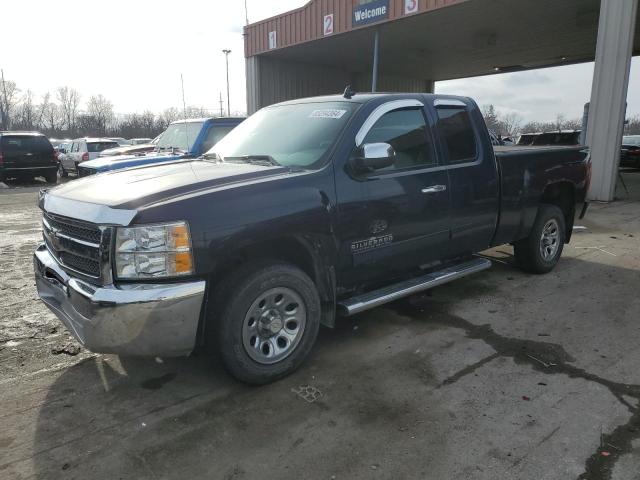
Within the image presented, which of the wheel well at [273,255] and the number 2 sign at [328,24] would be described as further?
the number 2 sign at [328,24]

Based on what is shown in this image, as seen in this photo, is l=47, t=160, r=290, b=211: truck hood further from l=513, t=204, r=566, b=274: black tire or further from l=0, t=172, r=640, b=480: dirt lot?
l=513, t=204, r=566, b=274: black tire

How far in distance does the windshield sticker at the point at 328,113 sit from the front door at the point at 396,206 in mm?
249

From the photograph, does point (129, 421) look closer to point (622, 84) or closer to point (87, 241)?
point (87, 241)

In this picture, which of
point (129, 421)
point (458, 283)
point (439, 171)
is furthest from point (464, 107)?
point (129, 421)

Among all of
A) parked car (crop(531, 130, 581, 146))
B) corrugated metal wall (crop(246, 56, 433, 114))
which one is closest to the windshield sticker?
parked car (crop(531, 130, 581, 146))

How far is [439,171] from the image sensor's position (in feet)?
14.4

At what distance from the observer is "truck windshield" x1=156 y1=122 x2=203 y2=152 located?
9.29 metres

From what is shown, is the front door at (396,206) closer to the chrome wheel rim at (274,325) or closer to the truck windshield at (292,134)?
the truck windshield at (292,134)

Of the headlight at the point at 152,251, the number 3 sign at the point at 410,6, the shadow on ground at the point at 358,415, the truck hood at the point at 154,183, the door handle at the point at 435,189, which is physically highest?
the number 3 sign at the point at 410,6

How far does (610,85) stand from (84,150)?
18791 millimetres

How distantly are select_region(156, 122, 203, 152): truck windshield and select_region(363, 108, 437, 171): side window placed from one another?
18.8ft

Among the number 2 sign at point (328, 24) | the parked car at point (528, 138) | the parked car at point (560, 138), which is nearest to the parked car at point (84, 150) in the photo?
the number 2 sign at point (328, 24)

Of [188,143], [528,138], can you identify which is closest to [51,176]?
[188,143]

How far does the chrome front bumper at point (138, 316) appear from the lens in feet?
9.36
